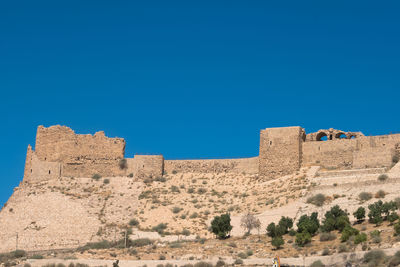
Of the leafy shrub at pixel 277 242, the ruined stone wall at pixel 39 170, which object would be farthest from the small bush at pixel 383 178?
the ruined stone wall at pixel 39 170

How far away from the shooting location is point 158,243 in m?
41.1

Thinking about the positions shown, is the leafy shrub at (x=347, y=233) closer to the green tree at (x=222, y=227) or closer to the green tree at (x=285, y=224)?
the green tree at (x=285, y=224)

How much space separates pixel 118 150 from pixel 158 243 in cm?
1356

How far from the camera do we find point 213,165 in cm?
5262

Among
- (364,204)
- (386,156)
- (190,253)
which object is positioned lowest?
(190,253)

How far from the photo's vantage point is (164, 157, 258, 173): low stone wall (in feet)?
168

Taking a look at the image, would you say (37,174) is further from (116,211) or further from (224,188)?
(224,188)

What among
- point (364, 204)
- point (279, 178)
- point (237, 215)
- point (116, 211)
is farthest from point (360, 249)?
point (116, 211)

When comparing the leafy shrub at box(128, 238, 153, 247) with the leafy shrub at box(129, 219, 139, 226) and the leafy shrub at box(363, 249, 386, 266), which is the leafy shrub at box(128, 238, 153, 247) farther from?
the leafy shrub at box(363, 249, 386, 266)

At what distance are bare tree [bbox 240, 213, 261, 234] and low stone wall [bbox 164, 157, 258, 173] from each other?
10004mm

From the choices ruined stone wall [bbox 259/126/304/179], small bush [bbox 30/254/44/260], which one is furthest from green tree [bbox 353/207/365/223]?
small bush [bbox 30/254/44/260]

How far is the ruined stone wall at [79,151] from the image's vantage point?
52.8 metres

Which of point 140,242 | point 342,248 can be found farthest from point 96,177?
point 342,248

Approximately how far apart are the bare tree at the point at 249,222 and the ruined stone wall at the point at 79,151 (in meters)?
14.6
